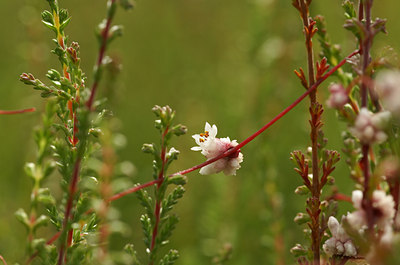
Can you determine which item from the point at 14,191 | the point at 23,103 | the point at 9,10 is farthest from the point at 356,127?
the point at 9,10

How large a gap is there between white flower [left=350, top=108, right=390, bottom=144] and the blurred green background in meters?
1.09

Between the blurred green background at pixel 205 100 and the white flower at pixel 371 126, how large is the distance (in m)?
1.09

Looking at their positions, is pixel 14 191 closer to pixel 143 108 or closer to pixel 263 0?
pixel 143 108

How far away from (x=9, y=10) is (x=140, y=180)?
2515 millimetres

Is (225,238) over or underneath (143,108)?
underneath

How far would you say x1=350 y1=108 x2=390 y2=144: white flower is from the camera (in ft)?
2.46

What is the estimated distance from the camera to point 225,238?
2.61 m

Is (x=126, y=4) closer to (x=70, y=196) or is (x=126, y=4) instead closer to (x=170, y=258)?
(x=70, y=196)

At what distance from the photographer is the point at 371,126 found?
757 millimetres

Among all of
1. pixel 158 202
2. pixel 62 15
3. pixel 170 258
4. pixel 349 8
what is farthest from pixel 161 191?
pixel 349 8

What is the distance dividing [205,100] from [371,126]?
3.41 metres

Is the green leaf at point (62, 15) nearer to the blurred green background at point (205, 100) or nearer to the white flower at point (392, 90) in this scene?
the white flower at point (392, 90)

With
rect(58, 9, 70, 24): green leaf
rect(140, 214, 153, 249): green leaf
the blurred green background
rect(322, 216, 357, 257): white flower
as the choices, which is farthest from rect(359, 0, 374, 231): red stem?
the blurred green background

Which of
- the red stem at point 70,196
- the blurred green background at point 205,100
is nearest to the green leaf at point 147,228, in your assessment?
the red stem at point 70,196
